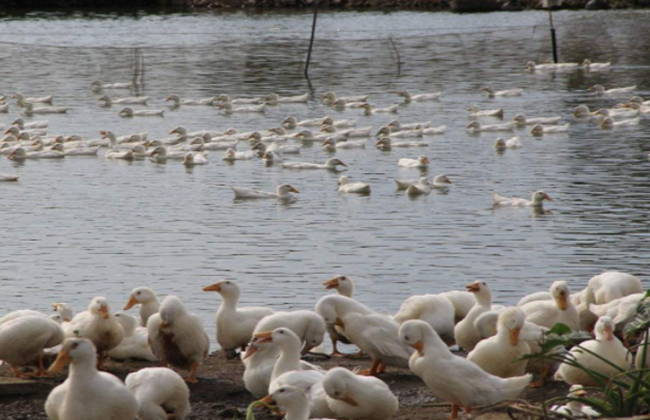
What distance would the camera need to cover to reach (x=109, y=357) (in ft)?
34.0

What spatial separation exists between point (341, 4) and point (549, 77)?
36667 millimetres

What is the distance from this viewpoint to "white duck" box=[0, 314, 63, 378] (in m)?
9.27

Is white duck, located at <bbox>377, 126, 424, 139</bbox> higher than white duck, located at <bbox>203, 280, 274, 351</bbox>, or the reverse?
white duck, located at <bbox>203, 280, 274, 351</bbox>

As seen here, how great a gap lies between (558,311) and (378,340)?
60.2 inches

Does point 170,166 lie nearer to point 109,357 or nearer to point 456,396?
point 109,357

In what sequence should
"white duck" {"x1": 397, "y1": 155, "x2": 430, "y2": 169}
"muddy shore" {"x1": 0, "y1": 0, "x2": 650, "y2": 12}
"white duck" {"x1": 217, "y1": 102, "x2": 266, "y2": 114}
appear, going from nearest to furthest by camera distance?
"white duck" {"x1": 397, "y1": 155, "x2": 430, "y2": 169} < "white duck" {"x1": 217, "y1": 102, "x2": 266, "y2": 114} < "muddy shore" {"x1": 0, "y1": 0, "x2": 650, "y2": 12}

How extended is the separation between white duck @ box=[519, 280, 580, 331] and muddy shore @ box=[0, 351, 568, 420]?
799 mm

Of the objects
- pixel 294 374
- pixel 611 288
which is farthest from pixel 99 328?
pixel 611 288

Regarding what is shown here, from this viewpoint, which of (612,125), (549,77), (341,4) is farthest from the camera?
(341,4)

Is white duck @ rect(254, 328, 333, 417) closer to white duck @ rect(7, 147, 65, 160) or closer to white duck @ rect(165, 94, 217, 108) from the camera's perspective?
white duck @ rect(7, 147, 65, 160)

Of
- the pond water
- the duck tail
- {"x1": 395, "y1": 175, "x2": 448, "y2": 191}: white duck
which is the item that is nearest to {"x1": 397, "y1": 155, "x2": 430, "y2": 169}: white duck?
the pond water

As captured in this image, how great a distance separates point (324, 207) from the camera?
65.7ft

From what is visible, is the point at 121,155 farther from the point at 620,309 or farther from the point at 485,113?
the point at 620,309

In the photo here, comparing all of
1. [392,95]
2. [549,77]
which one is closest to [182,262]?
[392,95]
